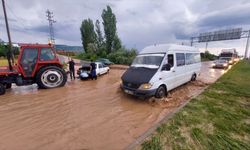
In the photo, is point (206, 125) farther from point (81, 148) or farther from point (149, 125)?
point (81, 148)

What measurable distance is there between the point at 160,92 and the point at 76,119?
346 cm

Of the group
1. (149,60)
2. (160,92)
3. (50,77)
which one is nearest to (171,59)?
(149,60)

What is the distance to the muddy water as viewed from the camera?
3.36 m

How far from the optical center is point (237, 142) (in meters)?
3.12

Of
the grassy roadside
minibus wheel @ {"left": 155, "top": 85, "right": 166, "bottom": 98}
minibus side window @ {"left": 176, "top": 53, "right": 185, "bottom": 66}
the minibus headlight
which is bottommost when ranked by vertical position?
the grassy roadside

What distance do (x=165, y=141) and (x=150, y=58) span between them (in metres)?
4.11

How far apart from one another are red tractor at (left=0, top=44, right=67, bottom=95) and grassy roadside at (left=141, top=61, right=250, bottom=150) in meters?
7.13

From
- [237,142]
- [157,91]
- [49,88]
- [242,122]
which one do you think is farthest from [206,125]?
[49,88]

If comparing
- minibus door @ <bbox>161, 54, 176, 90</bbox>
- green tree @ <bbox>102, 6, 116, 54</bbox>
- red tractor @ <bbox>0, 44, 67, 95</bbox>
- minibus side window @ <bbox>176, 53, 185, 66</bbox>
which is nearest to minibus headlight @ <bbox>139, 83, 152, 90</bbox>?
minibus door @ <bbox>161, 54, 176, 90</bbox>

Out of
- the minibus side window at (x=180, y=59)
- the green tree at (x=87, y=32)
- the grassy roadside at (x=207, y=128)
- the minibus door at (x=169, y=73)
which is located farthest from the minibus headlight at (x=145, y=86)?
the green tree at (x=87, y=32)

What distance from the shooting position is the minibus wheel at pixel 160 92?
19.2 ft

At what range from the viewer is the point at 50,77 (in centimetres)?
841

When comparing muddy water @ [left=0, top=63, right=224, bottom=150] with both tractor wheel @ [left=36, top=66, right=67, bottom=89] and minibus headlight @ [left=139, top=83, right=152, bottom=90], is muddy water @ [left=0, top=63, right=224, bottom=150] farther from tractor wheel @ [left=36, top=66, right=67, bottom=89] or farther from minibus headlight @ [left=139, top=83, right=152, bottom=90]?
tractor wheel @ [left=36, top=66, right=67, bottom=89]

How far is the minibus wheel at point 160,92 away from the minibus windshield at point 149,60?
0.95 meters
